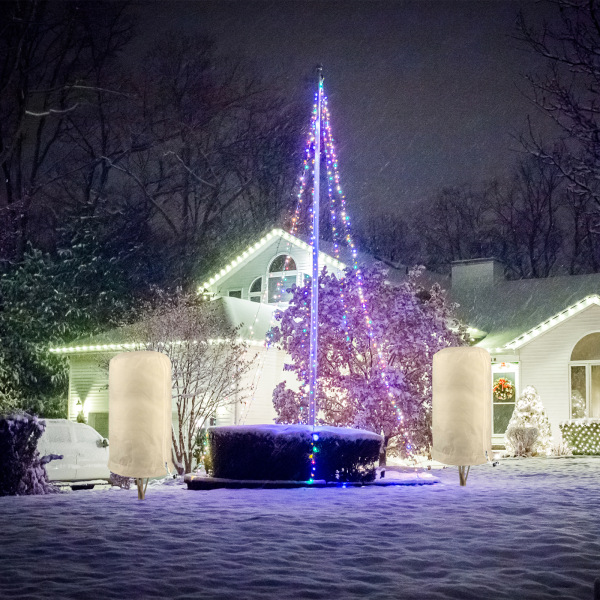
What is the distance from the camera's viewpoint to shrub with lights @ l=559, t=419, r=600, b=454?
26000 mm

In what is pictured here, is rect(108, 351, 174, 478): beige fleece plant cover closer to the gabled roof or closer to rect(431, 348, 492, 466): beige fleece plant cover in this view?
rect(431, 348, 492, 466): beige fleece plant cover

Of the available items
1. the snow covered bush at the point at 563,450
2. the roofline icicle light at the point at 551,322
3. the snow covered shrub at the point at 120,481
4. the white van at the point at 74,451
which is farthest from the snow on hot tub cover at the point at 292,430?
the roofline icicle light at the point at 551,322

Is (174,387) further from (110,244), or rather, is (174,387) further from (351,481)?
(110,244)

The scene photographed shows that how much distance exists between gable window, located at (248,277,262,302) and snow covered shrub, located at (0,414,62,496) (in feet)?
52.7

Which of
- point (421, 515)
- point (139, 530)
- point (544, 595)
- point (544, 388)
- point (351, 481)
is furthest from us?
point (544, 388)

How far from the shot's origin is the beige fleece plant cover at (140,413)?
11.3 m

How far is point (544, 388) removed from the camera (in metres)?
27.6

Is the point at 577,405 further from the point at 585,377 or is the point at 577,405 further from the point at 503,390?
the point at 503,390

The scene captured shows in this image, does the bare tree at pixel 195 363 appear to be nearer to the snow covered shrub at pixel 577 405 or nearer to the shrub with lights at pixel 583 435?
the shrub with lights at pixel 583 435

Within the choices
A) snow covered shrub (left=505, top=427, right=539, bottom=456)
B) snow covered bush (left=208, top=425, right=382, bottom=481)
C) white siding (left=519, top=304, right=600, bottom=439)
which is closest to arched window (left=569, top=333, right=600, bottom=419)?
white siding (left=519, top=304, right=600, bottom=439)

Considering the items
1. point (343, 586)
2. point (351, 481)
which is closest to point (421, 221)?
point (351, 481)

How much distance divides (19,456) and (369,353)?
9.99 metres

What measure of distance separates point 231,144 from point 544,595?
34820 millimetres

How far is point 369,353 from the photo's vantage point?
22.0 metres
